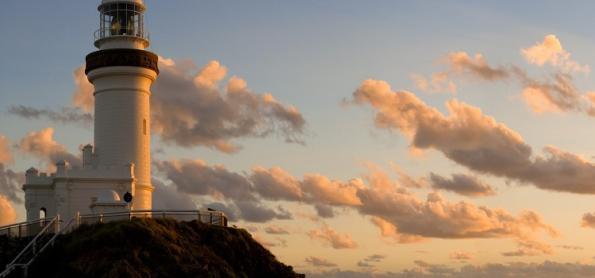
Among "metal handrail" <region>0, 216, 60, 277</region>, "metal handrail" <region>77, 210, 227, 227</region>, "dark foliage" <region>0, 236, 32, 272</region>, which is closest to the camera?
"metal handrail" <region>0, 216, 60, 277</region>

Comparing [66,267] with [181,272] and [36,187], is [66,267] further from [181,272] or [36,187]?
[36,187]

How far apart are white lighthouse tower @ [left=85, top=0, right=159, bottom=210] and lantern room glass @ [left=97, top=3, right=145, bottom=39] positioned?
1.71 ft

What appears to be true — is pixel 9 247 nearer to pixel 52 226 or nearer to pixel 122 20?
pixel 52 226

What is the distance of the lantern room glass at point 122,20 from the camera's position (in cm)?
6788

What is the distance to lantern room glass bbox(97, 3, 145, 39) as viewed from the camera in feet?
223

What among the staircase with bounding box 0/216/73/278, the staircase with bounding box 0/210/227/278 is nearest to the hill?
the staircase with bounding box 0/216/73/278

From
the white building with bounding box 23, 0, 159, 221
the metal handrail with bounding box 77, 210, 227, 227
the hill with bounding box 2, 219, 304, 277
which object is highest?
the white building with bounding box 23, 0, 159, 221

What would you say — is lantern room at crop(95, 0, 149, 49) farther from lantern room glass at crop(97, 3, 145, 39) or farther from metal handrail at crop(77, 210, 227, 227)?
metal handrail at crop(77, 210, 227, 227)

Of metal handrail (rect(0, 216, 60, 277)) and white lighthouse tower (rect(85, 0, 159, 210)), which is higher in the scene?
white lighthouse tower (rect(85, 0, 159, 210))

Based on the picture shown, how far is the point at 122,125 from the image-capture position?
217ft

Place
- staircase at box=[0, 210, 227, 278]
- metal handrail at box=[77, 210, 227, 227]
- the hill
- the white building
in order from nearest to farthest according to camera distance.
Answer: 1. the hill
2. staircase at box=[0, 210, 227, 278]
3. metal handrail at box=[77, 210, 227, 227]
4. the white building

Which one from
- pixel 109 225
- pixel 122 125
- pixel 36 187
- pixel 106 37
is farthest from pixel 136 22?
pixel 109 225

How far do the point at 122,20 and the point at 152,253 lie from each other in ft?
71.4

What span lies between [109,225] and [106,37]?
17806mm
